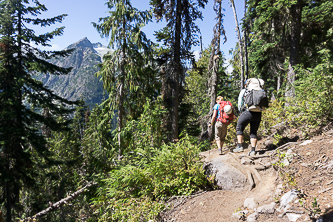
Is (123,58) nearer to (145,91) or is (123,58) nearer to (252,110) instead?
(145,91)

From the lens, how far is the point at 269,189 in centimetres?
396

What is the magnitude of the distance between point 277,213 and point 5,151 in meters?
13.1

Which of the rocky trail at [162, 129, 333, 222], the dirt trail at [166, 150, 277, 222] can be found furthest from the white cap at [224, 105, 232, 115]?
the dirt trail at [166, 150, 277, 222]

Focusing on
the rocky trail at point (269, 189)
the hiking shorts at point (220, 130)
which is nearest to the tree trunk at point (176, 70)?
the hiking shorts at point (220, 130)

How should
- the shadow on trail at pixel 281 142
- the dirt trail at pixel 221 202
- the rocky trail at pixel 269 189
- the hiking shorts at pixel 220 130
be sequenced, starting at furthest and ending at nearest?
the hiking shorts at pixel 220 130 → the shadow on trail at pixel 281 142 → the dirt trail at pixel 221 202 → the rocky trail at pixel 269 189

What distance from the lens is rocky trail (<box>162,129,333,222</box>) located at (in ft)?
9.93

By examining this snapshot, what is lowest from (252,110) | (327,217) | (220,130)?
(327,217)

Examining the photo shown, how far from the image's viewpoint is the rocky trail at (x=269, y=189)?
303 centimetres

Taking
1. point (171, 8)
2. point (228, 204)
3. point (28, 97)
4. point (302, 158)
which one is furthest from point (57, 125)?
point (302, 158)

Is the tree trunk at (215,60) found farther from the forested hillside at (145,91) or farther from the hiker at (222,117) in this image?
the hiker at (222,117)

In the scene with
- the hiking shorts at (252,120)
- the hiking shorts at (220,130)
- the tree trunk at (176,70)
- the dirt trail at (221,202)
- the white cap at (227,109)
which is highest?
the tree trunk at (176,70)

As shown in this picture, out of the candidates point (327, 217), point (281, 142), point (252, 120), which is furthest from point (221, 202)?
point (281, 142)

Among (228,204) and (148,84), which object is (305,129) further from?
(148,84)

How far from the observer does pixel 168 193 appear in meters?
5.23
